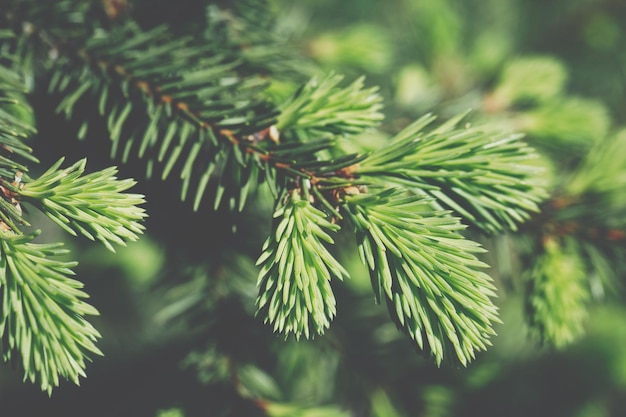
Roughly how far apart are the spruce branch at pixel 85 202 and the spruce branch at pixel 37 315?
34 millimetres

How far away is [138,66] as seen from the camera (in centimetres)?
52

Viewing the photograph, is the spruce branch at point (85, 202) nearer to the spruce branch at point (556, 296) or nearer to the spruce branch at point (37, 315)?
the spruce branch at point (37, 315)

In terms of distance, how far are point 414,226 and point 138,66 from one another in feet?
1.07

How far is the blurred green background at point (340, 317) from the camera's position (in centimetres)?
64

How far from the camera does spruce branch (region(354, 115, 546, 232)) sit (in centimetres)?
45

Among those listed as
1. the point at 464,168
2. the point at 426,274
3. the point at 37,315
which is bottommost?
the point at 37,315

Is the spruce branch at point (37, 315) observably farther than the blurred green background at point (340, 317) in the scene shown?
No

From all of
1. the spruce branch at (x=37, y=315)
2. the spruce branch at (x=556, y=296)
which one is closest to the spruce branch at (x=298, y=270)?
the spruce branch at (x=37, y=315)

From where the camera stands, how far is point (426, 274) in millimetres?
416

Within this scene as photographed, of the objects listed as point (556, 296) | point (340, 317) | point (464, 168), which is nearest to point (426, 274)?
point (464, 168)

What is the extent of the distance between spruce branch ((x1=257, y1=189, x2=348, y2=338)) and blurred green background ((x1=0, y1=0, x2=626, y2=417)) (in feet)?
0.43

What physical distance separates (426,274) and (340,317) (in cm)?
34

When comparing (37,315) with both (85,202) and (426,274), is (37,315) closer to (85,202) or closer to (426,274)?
(85,202)

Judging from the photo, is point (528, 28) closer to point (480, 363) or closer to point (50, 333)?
point (480, 363)
